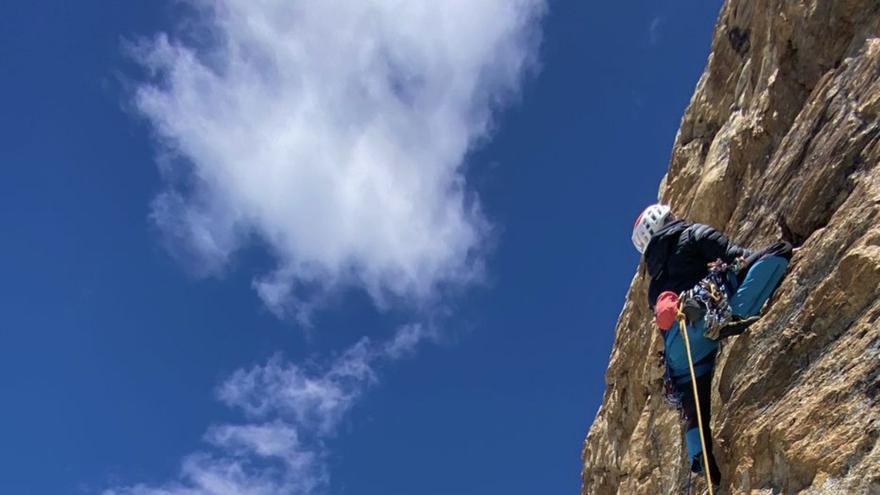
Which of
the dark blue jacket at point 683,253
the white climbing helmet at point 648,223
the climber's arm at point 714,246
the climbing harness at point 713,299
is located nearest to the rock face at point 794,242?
the climbing harness at point 713,299

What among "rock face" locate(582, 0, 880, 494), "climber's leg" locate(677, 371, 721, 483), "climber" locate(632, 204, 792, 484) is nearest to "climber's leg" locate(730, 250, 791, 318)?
"climber" locate(632, 204, 792, 484)

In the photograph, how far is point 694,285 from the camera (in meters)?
8.20

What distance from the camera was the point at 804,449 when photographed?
6395 millimetres

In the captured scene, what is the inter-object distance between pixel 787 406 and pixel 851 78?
3.27 meters

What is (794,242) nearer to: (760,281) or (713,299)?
(760,281)

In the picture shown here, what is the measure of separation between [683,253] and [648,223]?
84cm

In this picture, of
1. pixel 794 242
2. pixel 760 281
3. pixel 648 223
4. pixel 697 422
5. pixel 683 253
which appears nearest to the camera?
pixel 760 281

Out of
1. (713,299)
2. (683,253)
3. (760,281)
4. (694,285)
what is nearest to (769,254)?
(760,281)

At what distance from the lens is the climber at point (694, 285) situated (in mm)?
7672

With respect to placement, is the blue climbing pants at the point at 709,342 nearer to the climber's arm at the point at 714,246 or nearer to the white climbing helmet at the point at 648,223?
the climber's arm at the point at 714,246

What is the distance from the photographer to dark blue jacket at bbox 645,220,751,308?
8.11m

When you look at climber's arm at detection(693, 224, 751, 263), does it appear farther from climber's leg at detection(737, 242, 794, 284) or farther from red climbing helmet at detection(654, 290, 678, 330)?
red climbing helmet at detection(654, 290, 678, 330)

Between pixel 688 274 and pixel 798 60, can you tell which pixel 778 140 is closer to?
pixel 798 60

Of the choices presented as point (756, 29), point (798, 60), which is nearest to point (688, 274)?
point (798, 60)
